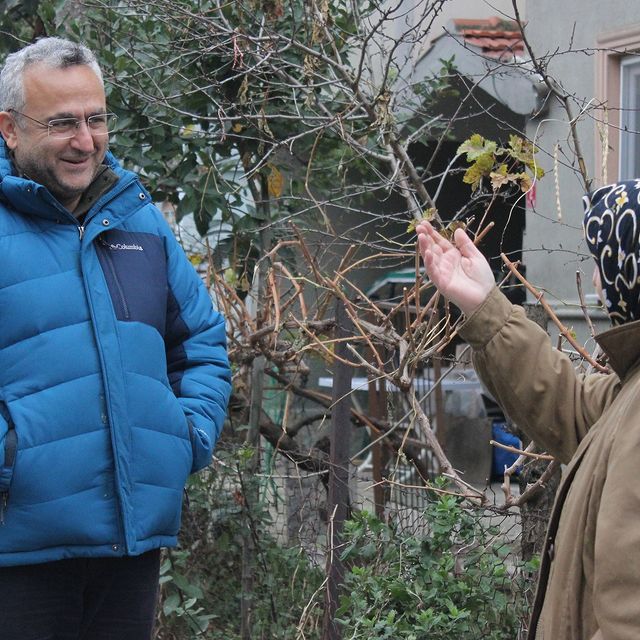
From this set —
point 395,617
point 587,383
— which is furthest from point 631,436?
point 395,617

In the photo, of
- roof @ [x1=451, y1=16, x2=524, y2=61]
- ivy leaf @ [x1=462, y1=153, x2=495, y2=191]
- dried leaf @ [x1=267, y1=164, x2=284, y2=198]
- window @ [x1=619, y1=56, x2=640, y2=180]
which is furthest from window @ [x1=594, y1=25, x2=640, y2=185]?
ivy leaf @ [x1=462, y1=153, x2=495, y2=191]

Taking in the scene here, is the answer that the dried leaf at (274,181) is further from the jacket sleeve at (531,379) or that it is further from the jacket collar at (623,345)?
the jacket collar at (623,345)

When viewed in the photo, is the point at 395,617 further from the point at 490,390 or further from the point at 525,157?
the point at 525,157

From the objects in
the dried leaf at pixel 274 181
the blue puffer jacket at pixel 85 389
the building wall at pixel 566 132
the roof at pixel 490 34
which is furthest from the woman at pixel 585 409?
the roof at pixel 490 34

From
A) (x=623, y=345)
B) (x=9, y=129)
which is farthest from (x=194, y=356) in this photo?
(x=623, y=345)

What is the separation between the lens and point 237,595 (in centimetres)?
453

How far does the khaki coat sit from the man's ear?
51.3 inches

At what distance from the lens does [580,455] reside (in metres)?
1.95

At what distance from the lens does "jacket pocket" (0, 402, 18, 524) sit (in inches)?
94.3

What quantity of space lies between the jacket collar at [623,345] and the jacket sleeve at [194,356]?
1.22 meters

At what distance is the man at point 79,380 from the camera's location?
2453 millimetres

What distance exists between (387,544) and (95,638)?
1.30 metres

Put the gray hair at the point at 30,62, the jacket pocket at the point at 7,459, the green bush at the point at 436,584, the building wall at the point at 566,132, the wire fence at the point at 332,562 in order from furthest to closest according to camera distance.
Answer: the building wall at the point at 566,132
the wire fence at the point at 332,562
the green bush at the point at 436,584
the gray hair at the point at 30,62
the jacket pocket at the point at 7,459

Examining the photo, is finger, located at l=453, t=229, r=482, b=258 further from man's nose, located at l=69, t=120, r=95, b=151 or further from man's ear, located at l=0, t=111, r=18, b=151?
man's ear, located at l=0, t=111, r=18, b=151
